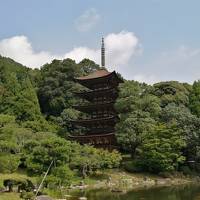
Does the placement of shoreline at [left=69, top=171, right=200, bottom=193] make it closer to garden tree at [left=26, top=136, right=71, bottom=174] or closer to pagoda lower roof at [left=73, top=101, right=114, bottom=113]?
garden tree at [left=26, top=136, right=71, bottom=174]

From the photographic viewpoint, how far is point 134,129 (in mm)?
50438

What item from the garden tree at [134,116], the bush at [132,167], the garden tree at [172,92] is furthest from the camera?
the garden tree at [172,92]

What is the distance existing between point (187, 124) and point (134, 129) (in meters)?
6.60

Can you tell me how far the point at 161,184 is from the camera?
43969mm

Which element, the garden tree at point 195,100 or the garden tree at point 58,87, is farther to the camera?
the garden tree at point 58,87

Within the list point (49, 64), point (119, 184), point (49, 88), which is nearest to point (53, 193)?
point (119, 184)

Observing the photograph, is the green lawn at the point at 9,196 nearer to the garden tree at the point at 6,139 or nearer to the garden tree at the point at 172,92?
the garden tree at the point at 6,139

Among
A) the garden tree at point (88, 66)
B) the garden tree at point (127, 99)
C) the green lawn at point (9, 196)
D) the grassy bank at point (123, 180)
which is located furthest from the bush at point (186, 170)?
the garden tree at point (88, 66)

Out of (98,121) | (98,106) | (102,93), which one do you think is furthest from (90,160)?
(102,93)

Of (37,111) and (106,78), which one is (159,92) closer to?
(106,78)

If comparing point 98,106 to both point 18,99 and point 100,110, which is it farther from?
point 18,99

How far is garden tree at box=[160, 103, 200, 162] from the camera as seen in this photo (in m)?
49.7

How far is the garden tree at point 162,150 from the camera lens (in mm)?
46469

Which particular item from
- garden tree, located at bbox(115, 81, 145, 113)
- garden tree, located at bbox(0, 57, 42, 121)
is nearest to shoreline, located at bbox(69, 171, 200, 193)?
garden tree, located at bbox(115, 81, 145, 113)
